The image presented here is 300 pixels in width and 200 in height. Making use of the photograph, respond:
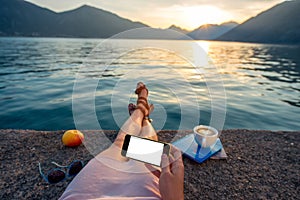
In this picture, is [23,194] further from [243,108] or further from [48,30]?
[48,30]

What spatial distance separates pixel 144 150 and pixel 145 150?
0.01 meters

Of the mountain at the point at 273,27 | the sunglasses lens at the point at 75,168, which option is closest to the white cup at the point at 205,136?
the sunglasses lens at the point at 75,168

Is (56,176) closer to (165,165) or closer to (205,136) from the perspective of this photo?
(165,165)

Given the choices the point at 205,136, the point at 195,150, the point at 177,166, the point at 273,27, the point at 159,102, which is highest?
the point at 273,27

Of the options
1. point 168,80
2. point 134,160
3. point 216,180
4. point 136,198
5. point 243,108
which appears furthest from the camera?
point 168,80

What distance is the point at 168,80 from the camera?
7340 mm

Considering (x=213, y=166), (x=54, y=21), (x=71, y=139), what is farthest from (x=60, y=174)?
(x=54, y=21)

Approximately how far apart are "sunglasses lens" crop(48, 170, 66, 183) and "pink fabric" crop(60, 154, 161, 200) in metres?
0.84

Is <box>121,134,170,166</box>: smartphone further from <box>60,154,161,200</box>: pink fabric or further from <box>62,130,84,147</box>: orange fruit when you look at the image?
<box>62,130,84,147</box>: orange fruit

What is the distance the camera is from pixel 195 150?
2.80 metres

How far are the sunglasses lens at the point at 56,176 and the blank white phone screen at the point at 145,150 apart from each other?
3.59 ft

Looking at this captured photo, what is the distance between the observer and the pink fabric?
1358mm

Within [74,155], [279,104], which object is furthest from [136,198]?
[279,104]

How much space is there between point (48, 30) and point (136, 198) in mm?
124978
